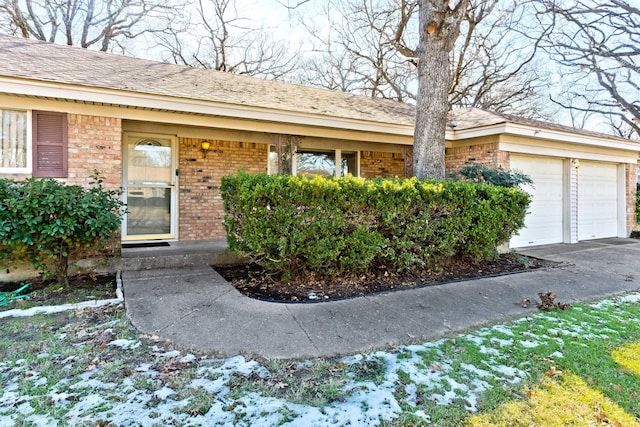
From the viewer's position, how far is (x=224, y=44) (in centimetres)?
1814

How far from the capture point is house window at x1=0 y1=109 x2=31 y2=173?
16.8 feet

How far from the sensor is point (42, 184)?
14.8 ft

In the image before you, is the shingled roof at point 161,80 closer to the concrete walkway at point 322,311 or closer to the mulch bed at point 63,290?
the mulch bed at point 63,290

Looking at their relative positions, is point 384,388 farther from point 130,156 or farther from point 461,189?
point 130,156

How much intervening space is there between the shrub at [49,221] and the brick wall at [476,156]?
7237mm

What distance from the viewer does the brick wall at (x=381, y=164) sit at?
30.7 ft

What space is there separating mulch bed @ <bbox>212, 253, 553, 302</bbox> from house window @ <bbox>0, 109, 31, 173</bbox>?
314 centimetres

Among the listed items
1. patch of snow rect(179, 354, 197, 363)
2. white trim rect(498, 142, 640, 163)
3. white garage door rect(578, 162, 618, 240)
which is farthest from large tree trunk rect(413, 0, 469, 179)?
white garage door rect(578, 162, 618, 240)

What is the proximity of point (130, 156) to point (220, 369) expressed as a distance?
226 inches

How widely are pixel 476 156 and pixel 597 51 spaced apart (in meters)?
13.6

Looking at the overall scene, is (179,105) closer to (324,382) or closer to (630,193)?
(324,382)

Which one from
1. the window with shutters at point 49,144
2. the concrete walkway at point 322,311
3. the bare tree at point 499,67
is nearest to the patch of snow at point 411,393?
the concrete walkway at point 322,311

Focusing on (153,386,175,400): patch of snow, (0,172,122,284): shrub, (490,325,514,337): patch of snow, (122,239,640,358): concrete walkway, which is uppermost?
(0,172,122,284): shrub

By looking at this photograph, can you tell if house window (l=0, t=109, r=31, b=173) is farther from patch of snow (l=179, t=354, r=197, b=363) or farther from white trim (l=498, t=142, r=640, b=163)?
white trim (l=498, t=142, r=640, b=163)
